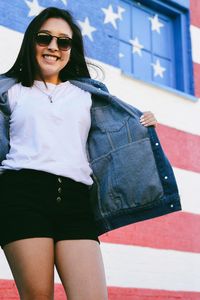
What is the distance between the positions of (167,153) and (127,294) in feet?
5.56

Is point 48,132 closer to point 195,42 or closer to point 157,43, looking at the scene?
point 157,43

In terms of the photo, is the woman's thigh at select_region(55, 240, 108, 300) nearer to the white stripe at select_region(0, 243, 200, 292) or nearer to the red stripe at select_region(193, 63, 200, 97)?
the white stripe at select_region(0, 243, 200, 292)

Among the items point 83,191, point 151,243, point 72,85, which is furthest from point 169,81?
point 83,191

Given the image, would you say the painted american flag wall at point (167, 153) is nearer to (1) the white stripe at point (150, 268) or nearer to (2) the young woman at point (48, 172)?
(1) the white stripe at point (150, 268)

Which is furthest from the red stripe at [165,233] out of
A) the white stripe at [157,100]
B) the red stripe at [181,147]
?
the white stripe at [157,100]

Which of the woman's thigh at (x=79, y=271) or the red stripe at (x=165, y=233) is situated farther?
the red stripe at (x=165, y=233)

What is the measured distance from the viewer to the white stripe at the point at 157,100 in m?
6.05

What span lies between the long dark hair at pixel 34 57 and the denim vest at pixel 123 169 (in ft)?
0.28

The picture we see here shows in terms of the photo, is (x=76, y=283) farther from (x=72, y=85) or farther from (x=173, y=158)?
(x=173, y=158)

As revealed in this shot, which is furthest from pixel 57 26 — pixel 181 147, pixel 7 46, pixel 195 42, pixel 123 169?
pixel 195 42

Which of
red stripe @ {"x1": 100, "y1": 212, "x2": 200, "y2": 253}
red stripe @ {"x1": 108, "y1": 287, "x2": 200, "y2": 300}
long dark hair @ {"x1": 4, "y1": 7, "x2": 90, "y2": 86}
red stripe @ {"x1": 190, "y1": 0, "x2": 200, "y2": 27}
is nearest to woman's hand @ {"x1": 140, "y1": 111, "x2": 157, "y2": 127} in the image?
Answer: long dark hair @ {"x1": 4, "y1": 7, "x2": 90, "y2": 86}

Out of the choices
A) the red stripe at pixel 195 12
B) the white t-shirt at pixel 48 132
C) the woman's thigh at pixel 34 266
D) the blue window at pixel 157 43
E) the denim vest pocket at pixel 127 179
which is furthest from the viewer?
the red stripe at pixel 195 12

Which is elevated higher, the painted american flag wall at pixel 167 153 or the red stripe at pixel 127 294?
the painted american flag wall at pixel 167 153

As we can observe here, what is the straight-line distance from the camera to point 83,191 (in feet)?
8.94
